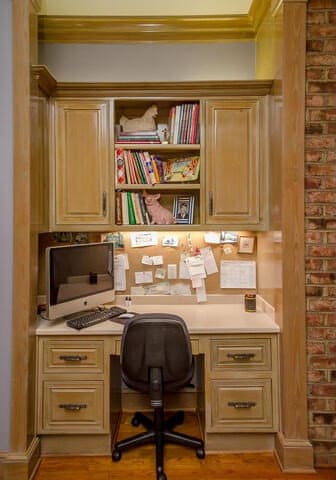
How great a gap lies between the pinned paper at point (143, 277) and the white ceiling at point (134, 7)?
2.05 meters

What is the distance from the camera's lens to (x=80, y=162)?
8.22 feet

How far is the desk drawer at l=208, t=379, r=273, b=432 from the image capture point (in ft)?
7.33

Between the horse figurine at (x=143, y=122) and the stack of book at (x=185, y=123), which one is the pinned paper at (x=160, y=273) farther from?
the horse figurine at (x=143, y=122)

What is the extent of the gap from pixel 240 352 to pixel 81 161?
1669 millimetres

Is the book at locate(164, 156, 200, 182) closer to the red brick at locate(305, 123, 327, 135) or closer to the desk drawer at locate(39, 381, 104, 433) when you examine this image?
the red brick at locate(305, 123, 327, 135)

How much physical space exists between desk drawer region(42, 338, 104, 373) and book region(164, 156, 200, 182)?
1.25 m

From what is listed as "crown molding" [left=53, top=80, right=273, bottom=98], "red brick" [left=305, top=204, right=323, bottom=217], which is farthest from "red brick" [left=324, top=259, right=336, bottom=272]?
"crown molding" [left=53, top=80, right=273, bottom=98]

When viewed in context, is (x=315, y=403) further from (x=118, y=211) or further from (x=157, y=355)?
→ (x=118, y=211)

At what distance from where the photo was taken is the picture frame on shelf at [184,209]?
264 cm

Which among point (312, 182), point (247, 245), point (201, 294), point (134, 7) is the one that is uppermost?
point (134, 7)

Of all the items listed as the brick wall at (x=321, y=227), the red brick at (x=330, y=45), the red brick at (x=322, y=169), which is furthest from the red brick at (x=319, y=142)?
the red brick at (x=330, y=45)

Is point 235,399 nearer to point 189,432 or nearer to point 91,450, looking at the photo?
point 189,432

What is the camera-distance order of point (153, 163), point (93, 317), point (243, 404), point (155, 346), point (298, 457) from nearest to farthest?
point (155, 346)
point (298, 457)
point (243, 404)
point (93, 317)
point (153, 163)

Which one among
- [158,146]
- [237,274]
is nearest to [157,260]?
[237,274]
